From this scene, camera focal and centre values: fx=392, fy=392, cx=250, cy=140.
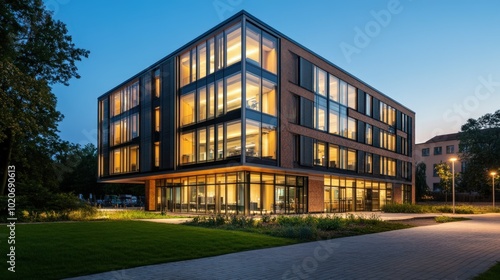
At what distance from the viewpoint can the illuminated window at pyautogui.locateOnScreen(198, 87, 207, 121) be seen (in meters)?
32.2

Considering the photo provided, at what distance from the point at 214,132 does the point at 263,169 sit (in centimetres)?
482

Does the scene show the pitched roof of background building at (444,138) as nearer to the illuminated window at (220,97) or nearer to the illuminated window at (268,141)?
the illuminated window at (268,141)

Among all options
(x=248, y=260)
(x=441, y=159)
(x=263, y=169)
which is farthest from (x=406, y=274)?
(x=441, y=159)

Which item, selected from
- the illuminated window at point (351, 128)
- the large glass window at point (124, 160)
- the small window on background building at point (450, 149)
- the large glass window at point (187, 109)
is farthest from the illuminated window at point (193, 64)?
the small window on background building at point (450, 149)

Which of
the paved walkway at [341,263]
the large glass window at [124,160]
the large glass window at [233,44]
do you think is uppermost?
the large glass window at [233,44]

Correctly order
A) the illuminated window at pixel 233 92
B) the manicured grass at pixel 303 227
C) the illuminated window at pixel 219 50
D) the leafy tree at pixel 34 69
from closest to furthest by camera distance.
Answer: the manicured grass at pixel 303 227 → the leafy tree at pixel 34 69 → the illuminated window at pixel 233 92 → the illuminated window at pixel 219 50

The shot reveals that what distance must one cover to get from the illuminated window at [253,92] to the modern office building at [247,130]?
0.29ft

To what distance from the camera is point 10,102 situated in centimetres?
1923

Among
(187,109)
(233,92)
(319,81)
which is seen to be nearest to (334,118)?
(319,81)

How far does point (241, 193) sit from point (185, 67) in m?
13.0

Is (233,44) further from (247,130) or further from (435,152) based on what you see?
(435,152)

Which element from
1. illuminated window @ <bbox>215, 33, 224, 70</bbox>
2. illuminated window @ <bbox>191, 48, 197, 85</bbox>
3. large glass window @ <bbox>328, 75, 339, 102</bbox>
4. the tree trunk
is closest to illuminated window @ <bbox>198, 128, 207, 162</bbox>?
illuminated window @ <bbox>191, 48, 197, 85</bbox>

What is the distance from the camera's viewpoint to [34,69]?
3105 centimetres

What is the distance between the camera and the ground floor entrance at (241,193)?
29969 mm
